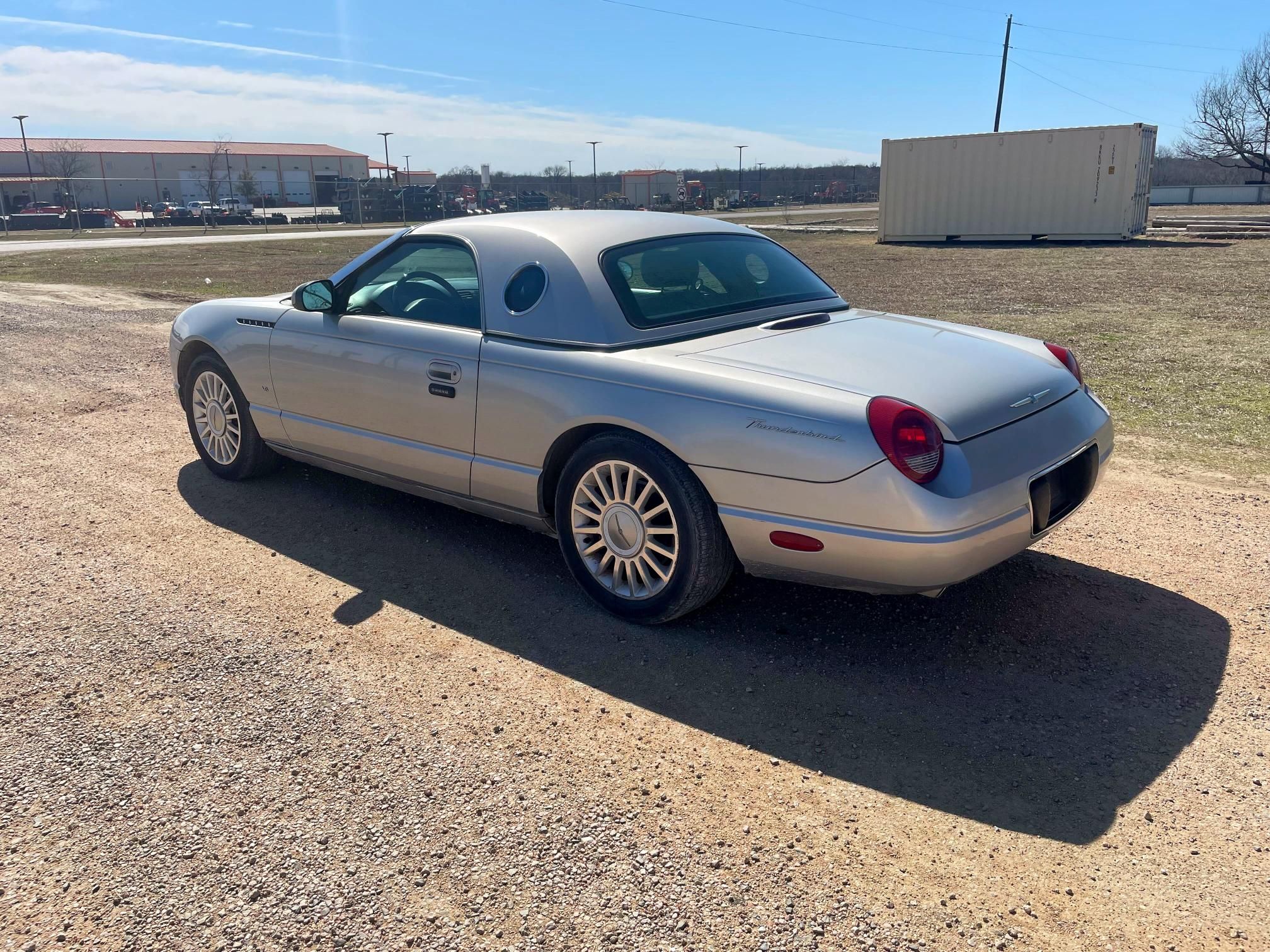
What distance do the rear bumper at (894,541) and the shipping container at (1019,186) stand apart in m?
25.4

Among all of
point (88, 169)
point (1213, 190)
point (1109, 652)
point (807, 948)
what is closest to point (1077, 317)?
point (1109, 652)

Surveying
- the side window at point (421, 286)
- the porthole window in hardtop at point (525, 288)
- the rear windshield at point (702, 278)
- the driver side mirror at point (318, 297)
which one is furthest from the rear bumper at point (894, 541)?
the driver side mirror at point (318, 297)

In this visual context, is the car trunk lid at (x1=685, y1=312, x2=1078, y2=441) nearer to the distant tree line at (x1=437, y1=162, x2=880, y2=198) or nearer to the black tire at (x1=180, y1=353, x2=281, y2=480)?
the black tire at (x1=180, y1=353, x2=281, y2=480)

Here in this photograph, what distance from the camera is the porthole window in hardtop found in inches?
160

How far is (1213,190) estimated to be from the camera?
57.0 meters

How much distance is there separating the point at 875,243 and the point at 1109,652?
2742 cm

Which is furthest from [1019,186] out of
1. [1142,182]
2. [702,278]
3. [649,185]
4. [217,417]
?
[649,185]

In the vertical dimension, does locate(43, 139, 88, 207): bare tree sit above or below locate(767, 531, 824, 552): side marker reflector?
above

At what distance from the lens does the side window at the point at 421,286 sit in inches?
170

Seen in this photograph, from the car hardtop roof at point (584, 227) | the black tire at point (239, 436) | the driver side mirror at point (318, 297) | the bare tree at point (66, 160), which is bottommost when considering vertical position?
the black tire at point (239, 436)

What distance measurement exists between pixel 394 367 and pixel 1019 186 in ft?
86.9

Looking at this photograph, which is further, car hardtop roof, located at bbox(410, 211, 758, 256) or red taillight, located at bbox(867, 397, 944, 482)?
car hardtop roof, located at bbox(410, 211, 758, 256)

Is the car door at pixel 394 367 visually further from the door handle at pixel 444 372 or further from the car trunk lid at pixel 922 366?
the car trunk lid at pixel 922 366

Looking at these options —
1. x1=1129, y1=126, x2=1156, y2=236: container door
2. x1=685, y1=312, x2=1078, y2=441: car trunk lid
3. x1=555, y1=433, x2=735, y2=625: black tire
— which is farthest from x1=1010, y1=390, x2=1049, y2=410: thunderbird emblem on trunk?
x1=1129, y1=126, x2=1156, y2=236: container door
